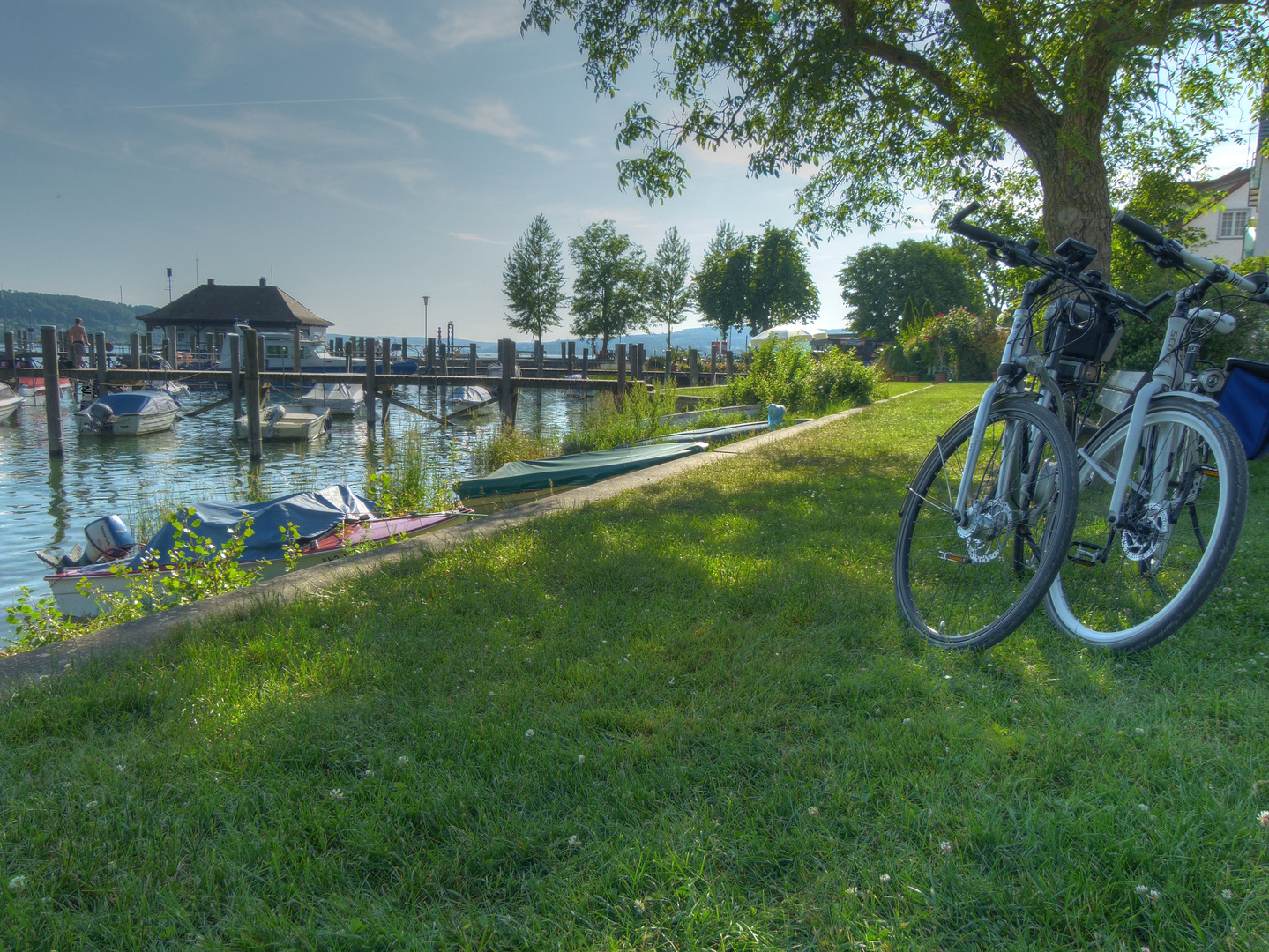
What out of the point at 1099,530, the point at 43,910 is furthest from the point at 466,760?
the point at 1099,530

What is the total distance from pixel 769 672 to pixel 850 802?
723 mm

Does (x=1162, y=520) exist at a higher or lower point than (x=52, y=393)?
lower

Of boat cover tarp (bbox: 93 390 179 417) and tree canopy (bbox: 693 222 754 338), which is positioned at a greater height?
tree canopy (bbox: 693 222 754 338)

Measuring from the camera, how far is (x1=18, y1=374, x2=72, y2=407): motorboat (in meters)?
31.8

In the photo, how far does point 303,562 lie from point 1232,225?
43972mm

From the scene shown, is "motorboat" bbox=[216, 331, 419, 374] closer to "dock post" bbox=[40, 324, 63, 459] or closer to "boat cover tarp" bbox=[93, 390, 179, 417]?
"boat cover tarp" bbox=[93, 390, 179, 417]

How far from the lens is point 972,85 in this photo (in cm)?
812

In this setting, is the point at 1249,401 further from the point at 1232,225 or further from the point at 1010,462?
the point at 1232,225

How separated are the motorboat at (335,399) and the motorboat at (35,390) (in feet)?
38.3

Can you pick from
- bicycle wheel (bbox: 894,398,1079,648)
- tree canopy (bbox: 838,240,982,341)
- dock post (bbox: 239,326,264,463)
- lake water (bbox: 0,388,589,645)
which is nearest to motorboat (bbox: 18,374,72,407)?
lake water (bbox: 0,388,589,645)

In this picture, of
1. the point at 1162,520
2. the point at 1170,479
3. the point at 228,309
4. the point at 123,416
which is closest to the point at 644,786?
the point at 1162,520

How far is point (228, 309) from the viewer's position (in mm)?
60406

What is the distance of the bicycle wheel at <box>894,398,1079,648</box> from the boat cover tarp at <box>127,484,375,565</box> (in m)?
5.35

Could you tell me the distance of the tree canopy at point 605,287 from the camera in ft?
180
